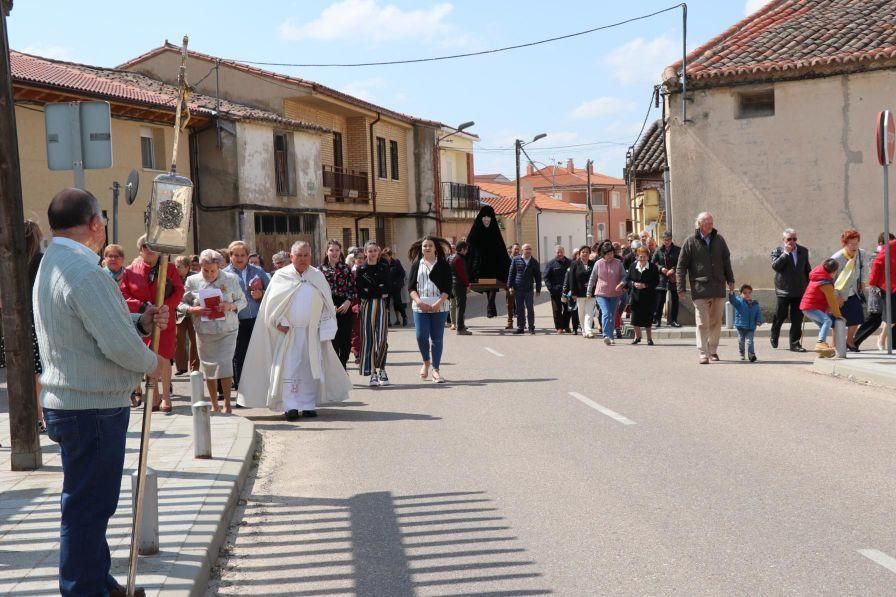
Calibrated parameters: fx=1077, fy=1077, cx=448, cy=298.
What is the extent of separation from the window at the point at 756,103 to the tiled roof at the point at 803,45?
19.2 inches

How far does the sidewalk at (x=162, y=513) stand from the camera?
5.31 metres

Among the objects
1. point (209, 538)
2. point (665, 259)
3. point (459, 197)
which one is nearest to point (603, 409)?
point (209, 538)

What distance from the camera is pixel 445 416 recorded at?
11.3 metres

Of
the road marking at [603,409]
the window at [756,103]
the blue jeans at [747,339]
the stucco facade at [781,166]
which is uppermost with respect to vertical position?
the window at [756,103]

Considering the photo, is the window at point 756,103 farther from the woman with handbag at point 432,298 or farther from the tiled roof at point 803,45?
the woman with handbag at point 432,298

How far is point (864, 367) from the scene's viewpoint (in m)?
13.0

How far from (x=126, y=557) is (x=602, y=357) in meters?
12.3

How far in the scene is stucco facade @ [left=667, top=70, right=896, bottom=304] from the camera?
72.9ft

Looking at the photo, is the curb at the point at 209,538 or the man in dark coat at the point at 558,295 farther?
the man in dark coat at the point at 558,295

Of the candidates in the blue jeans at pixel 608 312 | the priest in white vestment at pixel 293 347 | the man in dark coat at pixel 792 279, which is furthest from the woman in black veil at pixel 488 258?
the priest in white vestment at pixel 293 347

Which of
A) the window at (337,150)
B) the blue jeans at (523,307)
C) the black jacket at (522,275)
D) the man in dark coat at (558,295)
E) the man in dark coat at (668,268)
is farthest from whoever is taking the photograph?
the window at (337,150)

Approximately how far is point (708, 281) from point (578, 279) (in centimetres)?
631

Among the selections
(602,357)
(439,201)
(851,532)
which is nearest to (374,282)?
(602,357)

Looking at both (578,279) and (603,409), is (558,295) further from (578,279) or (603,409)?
(603,409)
